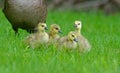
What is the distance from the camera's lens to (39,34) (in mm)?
8688

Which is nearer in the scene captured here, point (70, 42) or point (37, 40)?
point (70, 42)

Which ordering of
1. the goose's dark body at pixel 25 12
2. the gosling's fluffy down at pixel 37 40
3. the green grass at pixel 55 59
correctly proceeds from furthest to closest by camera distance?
the goose's dark body at pixel 25 12 → the gosling's fluffy down at pixel 37 40 → the green grass at pixel 55 59

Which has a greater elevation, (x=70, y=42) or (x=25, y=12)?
(x=25, y=12)

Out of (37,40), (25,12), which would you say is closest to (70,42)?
(37,40)

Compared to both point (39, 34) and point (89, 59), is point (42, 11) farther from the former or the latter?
point (89, 59)

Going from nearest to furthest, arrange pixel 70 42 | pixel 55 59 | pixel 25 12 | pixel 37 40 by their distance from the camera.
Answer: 1. pixel 55 59
2. pixel 70 42
3. pixel 37 40
4. pixel 25 12

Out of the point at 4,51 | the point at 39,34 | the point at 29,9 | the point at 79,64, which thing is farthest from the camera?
the point at 29,9

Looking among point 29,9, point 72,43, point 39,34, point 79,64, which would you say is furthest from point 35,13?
point 79,64

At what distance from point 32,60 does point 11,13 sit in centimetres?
261

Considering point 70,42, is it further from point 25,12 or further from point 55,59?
point 25,12

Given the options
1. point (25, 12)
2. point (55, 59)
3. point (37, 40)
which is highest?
point (25, 12)

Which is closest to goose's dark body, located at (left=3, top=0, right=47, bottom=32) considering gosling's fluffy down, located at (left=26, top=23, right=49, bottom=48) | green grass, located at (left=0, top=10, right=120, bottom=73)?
green grass, located at (left=0, top=10, right=120, bottom=73)

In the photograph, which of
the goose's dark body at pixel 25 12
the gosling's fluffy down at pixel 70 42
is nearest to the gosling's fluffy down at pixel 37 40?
the gosling's fluffy down at pixel 70 42

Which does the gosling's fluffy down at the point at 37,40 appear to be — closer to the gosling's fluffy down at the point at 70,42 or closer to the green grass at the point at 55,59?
the green grass at the point at 55,59
